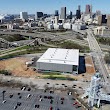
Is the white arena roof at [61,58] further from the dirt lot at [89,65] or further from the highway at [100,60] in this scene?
the highway at [100,60]

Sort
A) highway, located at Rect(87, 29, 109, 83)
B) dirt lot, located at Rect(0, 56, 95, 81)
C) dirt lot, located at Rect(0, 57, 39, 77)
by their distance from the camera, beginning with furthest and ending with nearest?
dirt lot, located at Rect(0, 57, 39, 77) → dirt lot, located at Rect(0, 56, 95, 81) → highway, located at Rect(87, 29, 109, 83)

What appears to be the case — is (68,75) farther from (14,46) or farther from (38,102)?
(14,46)

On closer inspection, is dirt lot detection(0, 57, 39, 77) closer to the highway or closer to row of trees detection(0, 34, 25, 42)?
the highway

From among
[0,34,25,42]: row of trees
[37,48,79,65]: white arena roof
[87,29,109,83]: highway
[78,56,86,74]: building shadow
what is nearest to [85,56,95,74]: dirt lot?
[78,56,86,74]: building shadow

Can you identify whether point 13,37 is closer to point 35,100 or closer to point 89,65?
point 89,65

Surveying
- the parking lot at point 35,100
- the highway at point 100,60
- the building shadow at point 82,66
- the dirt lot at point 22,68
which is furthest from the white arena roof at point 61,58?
the parking lot at point 35,100

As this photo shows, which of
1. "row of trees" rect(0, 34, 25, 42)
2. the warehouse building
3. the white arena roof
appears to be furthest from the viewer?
"row of trees" rect(0, 34, 25, 42)

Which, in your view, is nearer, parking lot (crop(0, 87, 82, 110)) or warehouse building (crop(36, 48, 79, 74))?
parking lot (crop(0, 87, 82, 110))

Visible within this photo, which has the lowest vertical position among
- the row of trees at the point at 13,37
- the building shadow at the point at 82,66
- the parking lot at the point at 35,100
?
the parking lot at the point at 35,100
